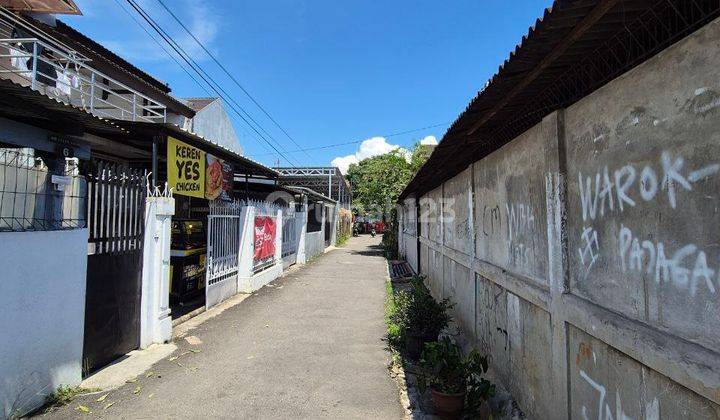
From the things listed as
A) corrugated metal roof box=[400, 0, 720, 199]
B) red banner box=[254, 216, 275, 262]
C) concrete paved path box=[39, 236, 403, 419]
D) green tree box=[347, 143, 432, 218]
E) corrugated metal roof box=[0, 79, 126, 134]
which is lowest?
concrete paved path box=[39, 236, 403, 419]

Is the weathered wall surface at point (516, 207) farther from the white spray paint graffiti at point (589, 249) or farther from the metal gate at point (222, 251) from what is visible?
the metal gate at point (222, 251)

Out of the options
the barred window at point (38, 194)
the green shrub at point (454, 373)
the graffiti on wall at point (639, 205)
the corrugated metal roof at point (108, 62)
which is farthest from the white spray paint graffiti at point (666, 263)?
the corrugated metal roof at point (108, 62)

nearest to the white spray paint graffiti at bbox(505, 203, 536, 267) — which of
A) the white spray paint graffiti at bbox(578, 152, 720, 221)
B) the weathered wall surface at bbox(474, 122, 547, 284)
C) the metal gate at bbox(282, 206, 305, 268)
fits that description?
the weathered wall surface at bbox(474, 122, 547, 284)

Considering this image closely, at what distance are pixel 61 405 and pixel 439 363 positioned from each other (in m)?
3.82

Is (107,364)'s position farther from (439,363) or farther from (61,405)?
(439,363)

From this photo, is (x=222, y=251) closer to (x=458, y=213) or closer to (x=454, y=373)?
(x=458, y=213)

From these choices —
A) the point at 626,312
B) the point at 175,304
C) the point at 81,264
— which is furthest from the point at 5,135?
the point at 626,312

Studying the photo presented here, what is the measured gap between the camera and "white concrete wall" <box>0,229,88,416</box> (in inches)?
151

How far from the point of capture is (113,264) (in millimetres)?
5465

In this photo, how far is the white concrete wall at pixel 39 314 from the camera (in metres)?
3.84

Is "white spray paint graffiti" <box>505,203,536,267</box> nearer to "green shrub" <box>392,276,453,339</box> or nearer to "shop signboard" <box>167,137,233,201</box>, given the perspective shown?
"green shrub" <box>392,276,453,339</box>

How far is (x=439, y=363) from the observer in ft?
13.9

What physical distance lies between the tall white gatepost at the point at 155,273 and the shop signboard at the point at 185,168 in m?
0.93

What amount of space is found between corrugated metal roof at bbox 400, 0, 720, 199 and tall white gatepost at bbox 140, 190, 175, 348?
4.60 metres
